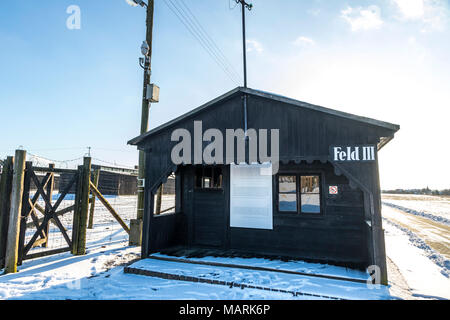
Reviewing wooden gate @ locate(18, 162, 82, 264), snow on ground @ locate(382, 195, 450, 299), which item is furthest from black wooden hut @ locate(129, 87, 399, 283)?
wooden gate @ locate(18, 162, 82, 264)

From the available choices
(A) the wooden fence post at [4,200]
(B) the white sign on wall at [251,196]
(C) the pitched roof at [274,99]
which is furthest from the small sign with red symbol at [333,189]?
(A) the wooden fence post at [4,200]

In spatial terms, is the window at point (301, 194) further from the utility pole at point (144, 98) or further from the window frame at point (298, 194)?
the utility pole at point (144, 98)

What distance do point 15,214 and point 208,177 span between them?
16.2 feet

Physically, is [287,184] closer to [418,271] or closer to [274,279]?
[274,279]

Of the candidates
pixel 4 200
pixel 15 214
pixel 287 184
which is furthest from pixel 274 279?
pixel 4 200

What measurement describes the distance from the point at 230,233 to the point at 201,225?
1015 mm

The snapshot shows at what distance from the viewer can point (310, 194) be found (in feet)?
22.8

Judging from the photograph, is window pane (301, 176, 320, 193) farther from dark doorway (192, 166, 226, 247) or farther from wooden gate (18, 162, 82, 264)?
wooden gate (18, 162, 82, 264)

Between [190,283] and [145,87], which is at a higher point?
[145,87]

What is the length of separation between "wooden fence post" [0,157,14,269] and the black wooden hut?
9.47 feet

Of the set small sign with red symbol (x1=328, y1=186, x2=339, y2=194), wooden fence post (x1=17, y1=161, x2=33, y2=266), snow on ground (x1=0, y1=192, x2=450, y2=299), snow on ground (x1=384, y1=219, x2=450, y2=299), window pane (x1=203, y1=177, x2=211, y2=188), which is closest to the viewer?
snow on ground (x1=0, y1=192, x2=450, y2=299)

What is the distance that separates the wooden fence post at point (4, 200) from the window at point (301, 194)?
6.85 meters

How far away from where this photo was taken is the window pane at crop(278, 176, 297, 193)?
23.1ft
